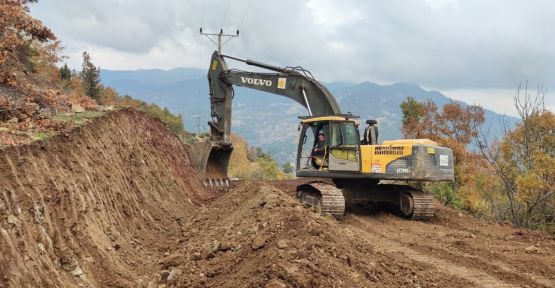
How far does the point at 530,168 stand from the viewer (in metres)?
23.3

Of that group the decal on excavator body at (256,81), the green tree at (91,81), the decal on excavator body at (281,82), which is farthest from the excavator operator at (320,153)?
the green tree at (91,81)

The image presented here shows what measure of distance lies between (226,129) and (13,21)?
6.85m

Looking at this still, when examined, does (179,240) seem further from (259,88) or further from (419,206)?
(259,88)

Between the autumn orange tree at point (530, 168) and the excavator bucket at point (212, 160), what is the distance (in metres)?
11.5

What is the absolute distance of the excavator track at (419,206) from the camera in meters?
A: 13.4

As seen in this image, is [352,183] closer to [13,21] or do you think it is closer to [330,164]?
[330,164]

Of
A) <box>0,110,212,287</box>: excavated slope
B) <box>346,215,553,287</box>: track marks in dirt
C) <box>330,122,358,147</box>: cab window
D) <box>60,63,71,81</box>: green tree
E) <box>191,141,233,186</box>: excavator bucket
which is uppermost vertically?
<box>60,63,71,81</box>: green tree

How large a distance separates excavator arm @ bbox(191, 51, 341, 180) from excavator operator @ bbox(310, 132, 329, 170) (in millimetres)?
1769

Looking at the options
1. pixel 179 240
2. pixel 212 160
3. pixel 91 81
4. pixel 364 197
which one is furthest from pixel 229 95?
pixel 91 81

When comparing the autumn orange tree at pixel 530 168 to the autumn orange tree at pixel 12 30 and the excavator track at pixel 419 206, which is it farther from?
the autumn orange tree at pixel 12 30

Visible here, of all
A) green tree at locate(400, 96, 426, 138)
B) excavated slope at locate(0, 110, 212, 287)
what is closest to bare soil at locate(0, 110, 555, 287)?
excavated slope at locate(0, 110, 212, 287)

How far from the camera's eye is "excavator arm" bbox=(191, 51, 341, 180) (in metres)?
15.5

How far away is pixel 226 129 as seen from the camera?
1719cm

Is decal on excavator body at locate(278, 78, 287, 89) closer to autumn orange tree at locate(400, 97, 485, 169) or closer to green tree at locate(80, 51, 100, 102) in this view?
autumn orange tree at locate(400, 97, 485, 169)
